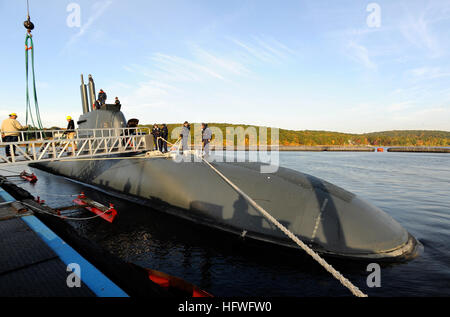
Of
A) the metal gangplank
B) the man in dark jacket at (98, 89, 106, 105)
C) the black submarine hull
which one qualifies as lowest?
the black submarine hull

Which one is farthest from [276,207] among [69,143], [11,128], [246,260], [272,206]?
[69,143]

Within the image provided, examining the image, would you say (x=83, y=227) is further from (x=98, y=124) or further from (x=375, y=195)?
(x=375, y=195)

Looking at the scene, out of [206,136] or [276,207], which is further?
[206,136]

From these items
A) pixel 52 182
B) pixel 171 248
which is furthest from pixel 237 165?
pixel 52 182

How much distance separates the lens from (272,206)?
24.8ft

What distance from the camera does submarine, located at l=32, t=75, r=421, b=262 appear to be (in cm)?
654

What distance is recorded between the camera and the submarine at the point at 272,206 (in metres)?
6.54

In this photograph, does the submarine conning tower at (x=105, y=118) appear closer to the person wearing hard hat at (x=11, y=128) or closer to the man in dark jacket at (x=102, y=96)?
the man in dark jacket at (x=102, y=96)

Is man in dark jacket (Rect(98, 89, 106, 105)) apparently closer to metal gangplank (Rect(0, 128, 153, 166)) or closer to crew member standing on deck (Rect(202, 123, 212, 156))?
metal gangplank (Rect(0, 128, 153, 166))

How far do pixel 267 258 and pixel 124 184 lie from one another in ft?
27.6

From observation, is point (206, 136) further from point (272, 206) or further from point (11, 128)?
point (11, 128)

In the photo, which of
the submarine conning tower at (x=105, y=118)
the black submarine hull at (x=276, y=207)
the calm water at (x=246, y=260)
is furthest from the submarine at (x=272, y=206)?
the submarine conning tower at (x=105, y=118)

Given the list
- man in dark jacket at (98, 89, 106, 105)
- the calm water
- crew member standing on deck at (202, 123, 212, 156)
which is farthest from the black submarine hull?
man in dark jacket at (98, 89, 106, 105)

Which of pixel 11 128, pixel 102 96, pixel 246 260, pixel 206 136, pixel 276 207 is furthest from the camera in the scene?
pixel 102 96
